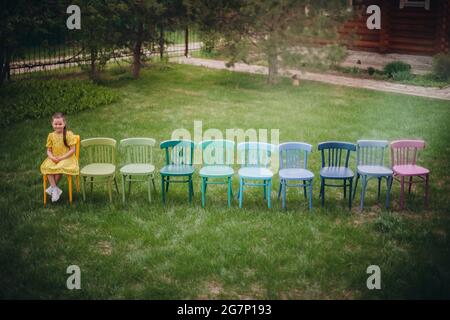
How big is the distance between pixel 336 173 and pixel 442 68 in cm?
826

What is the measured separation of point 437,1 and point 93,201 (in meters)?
12.5

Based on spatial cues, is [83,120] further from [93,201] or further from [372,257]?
[372,257]

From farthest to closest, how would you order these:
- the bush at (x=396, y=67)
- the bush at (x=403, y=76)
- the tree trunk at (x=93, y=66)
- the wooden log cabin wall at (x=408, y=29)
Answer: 1. the wooden log cabin wall at (x=408, y=29)
2. the bush at (x=396, y=67)
3. the bush at (x=403, y=76)
4. the tree trunk at (x=93, y=66)

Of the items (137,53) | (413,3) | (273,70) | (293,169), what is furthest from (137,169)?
(413,3)

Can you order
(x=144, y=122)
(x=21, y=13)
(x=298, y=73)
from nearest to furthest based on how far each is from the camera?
(x=144, y=122) < (x=21, y=13) < (x=298, y=73)

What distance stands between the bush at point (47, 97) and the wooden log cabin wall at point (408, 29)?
7326 millimetres

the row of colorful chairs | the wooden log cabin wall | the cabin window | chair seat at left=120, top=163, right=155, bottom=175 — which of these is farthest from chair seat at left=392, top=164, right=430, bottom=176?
the cabin window

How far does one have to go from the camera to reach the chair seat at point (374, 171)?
7.70 meters

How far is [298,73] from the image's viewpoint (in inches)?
617

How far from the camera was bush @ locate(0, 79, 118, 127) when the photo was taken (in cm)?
1162

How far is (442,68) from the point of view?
14773mm

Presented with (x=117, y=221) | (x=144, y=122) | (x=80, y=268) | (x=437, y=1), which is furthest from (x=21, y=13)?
(x=437, y=1)

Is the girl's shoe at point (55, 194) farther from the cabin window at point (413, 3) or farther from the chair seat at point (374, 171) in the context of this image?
the cabin window at point (413, 3)

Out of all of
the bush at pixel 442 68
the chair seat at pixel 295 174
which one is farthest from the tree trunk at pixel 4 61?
the bush at pixel 442 68
